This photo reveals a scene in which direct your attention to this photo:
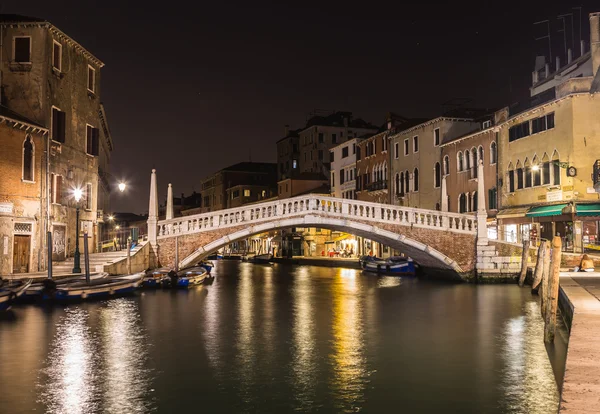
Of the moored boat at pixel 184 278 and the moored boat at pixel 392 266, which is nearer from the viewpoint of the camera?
the moored boat at pixel 184 278

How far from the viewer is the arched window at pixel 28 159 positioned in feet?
61.5

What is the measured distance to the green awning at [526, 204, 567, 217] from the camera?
845 inches

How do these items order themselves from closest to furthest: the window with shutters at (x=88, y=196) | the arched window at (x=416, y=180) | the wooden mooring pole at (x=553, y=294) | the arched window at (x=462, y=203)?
the wooden mooring pole at (x=553, y=294)
the window with shutters at (x=88, y=196)
the arched window at (x=462, y=203)
the arched window at (x=416, y=180)

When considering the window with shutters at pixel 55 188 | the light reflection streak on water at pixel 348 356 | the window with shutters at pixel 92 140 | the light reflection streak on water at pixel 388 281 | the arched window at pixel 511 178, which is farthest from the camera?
the arched window at pixel 511 178

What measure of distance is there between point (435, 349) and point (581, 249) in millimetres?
A: 11914

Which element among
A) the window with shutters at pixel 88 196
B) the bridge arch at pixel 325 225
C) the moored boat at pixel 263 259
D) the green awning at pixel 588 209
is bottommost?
the moored boat at pixel 263 259

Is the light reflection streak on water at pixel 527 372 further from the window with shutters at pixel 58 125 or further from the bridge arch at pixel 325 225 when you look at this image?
the window with shutters at pixel 58 125

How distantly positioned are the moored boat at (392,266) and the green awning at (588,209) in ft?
26.6

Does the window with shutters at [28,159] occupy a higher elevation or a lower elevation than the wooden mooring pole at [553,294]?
higher

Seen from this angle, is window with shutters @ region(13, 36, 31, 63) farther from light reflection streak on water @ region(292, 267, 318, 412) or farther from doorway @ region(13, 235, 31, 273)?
light reflection streak on water @ region(292, 267, 318, 412)

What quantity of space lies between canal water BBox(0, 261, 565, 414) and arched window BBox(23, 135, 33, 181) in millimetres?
4525

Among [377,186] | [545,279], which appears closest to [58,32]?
[545,279]

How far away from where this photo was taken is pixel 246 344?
1141 centimetres

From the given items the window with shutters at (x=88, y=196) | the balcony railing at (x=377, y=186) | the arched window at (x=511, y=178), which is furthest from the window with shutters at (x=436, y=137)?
the window with shutters at (x=88, y=196)
